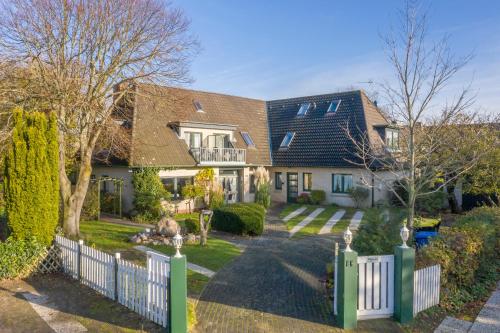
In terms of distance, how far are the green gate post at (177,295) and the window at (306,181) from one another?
1953 centimetres

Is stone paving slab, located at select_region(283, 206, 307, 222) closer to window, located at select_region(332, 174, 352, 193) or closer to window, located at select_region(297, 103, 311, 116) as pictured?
window, located at select_region(332, 174, 352, 193)

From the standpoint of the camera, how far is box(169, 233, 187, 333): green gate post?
628 centimetres

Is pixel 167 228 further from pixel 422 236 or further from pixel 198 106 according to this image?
pixel 198 106

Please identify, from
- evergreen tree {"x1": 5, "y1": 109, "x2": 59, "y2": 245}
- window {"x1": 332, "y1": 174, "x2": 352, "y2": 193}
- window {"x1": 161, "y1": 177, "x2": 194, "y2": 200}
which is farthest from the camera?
window {"x1": 332, "y1": 174, "x2": 352, "y2": 193}

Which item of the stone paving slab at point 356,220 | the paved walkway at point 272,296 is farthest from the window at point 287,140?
the paved walkway at point 272,296

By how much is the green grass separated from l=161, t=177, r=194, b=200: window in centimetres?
734

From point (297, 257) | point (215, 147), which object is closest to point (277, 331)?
point (297, 257)

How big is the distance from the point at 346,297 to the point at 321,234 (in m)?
9.17

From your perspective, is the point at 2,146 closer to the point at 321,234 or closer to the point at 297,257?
the point at 297,257

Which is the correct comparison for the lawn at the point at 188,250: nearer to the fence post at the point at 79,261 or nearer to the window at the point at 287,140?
the fence post at the point at 79,261

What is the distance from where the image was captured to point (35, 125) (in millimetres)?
10109

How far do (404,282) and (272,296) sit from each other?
2.97 meters

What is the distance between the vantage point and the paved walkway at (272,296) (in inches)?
271

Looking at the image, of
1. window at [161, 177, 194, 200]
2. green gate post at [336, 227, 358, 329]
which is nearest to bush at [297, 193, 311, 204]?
window at [161, 177, 194, 200]
